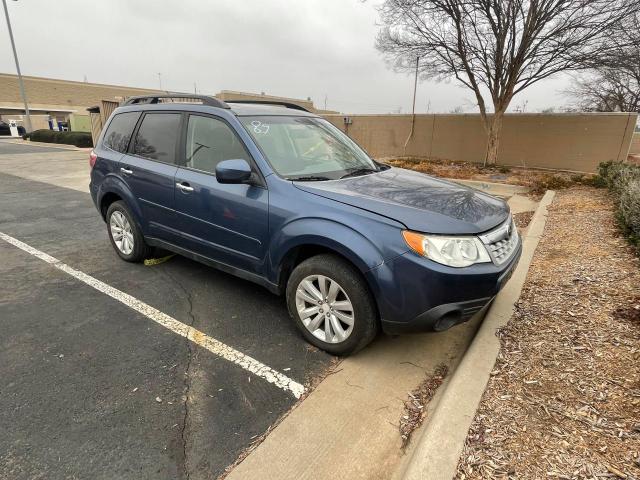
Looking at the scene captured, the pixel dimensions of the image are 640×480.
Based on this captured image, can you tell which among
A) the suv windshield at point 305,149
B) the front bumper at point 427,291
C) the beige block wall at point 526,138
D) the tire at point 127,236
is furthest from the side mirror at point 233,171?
the beige block wall at point 526,138

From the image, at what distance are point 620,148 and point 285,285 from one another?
50.1ft

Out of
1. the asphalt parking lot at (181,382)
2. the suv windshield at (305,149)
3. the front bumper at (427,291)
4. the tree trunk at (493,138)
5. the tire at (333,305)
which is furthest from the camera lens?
the tree trunk at (493,138)

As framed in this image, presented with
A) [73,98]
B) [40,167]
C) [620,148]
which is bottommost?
[40,167]

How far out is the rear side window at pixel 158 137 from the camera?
3.72 meters

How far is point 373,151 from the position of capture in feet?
67.2

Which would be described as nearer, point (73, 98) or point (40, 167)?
point (40, 167)

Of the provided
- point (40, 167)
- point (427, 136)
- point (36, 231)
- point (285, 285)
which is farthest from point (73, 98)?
point (285, 285)

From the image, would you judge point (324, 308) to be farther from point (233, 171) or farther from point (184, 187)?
point (184, 187)

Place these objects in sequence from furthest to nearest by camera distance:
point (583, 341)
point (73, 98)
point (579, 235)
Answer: point (73, 98) < point (579, 235) < point (583, 341)

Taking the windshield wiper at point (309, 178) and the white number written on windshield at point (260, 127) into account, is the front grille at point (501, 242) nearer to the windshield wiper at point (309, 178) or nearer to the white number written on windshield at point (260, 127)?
the windshield wiper at point (309, 178)

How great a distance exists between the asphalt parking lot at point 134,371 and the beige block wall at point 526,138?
48.6ft

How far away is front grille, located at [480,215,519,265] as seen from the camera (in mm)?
2549

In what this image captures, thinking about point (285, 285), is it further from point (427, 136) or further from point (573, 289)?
point (427, 136)

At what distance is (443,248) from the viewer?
2.38 metres
